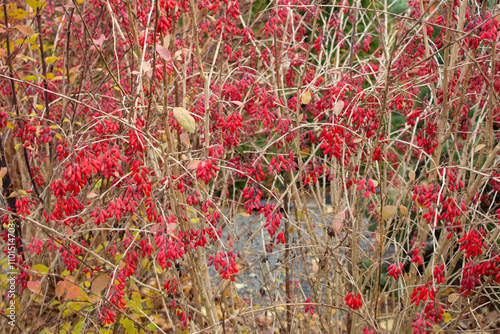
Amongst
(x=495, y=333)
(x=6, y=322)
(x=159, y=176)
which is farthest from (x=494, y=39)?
(x=6, y=322)

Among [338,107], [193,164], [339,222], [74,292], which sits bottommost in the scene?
[74,292]

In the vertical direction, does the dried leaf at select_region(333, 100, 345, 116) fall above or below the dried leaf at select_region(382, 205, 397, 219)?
above

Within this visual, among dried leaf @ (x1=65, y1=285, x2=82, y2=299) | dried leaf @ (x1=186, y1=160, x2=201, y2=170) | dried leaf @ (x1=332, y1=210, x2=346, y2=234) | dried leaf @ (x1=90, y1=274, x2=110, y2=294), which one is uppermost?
dried leaf @ (x1=186, y1=160, x2=201, y2=170)

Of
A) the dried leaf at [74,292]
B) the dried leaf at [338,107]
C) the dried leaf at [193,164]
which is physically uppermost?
the dried leaf at [338,107]

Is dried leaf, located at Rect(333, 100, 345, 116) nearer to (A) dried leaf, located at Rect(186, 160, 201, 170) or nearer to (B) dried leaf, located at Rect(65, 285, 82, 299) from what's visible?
(A) dried leaf, located at Rect(186, 160, 201, 170)

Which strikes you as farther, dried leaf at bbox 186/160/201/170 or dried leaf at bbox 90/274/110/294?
dried leaf at bbox 90/274/110/294

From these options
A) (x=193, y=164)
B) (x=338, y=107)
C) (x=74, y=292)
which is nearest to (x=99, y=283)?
(x=74, y=292)

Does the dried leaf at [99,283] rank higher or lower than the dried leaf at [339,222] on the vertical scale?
lower

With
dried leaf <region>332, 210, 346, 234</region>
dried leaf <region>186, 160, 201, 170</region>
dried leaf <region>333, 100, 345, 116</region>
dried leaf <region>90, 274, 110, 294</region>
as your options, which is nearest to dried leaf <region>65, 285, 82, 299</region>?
dried leaf <region>90, 274, 110, 294</region>

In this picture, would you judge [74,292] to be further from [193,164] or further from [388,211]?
[388,211]

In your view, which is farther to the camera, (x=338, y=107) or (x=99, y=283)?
(x=99, y=283)

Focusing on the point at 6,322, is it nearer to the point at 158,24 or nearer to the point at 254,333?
the point at 254,333

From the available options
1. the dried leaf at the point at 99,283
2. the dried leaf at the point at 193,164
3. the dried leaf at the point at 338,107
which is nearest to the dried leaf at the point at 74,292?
the dried leaf at the point at 99,283

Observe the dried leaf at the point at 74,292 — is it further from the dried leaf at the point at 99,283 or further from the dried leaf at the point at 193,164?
the dried leaf at the point at 193,164
